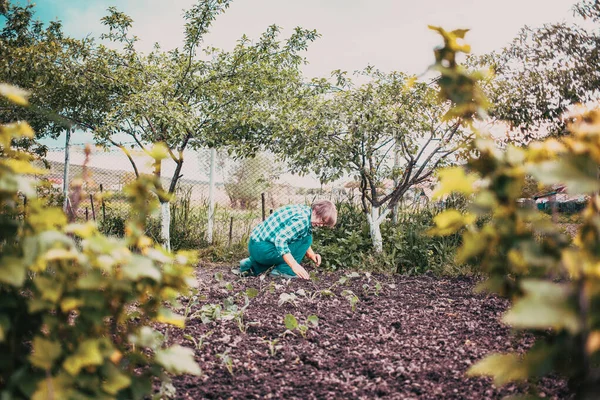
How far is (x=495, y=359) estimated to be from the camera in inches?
41.7

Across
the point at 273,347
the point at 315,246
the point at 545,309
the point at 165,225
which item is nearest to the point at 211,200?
the point at 165,225

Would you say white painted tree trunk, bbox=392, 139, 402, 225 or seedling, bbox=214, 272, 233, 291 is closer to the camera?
seedling, bbox=214, 272, 233, 291

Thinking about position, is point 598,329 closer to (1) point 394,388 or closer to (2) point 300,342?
(1) point 394,388

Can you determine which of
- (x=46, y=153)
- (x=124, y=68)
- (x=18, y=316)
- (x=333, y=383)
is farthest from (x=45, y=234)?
(x=46, y=153)

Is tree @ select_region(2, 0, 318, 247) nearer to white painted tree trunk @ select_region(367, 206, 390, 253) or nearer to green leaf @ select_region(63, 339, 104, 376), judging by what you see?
white painted tree trunk @ select_region(367, 206, 390, 253)

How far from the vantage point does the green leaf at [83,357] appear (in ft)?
3.26

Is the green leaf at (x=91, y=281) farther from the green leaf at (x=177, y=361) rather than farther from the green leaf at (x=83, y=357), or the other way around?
the green leaf at (x=177, y=361)

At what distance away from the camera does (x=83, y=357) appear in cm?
101

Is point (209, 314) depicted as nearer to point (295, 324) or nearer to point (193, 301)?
point (193, 301)

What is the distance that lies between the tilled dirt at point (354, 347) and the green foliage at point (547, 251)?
999 millimetres

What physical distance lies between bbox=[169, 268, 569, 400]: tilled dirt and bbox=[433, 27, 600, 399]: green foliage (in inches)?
39.3

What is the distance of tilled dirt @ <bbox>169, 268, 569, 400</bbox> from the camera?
192 cm

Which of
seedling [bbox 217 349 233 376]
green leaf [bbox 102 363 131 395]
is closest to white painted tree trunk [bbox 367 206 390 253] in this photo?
seedling [bbox 217 349 233 376]

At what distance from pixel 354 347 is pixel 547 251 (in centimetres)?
171
